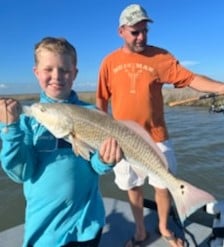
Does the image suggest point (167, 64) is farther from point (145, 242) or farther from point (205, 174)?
point (205, 174)

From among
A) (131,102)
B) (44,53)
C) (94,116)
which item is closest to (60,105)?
(94,116)

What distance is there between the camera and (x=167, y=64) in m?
4.18

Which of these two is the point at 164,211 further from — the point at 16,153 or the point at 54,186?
the point at 16,153

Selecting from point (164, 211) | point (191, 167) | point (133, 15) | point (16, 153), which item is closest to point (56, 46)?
point (16, 153)

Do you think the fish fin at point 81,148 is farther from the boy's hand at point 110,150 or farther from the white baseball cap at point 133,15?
the white baseball cap at point 133,15

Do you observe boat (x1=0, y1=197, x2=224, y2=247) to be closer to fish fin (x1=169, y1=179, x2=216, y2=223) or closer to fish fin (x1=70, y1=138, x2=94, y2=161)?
fish fin (x1=169, y1=179, x2=216, y2=223)

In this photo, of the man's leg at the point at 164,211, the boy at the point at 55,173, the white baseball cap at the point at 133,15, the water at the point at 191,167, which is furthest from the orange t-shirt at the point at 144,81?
the water at the point at 191,167

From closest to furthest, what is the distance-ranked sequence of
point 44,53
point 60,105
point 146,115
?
1. point 60,105
2. point 44,53
3. point 146,115

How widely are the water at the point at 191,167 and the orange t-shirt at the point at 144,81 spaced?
3.71 metres

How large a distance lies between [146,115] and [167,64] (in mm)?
568

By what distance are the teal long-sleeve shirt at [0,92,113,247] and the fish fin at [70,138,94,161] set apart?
0.15 m

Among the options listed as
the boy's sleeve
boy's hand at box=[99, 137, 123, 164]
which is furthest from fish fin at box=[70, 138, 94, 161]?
the boy's sleeve

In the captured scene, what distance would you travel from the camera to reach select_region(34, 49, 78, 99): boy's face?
272cm

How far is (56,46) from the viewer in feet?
9.09
